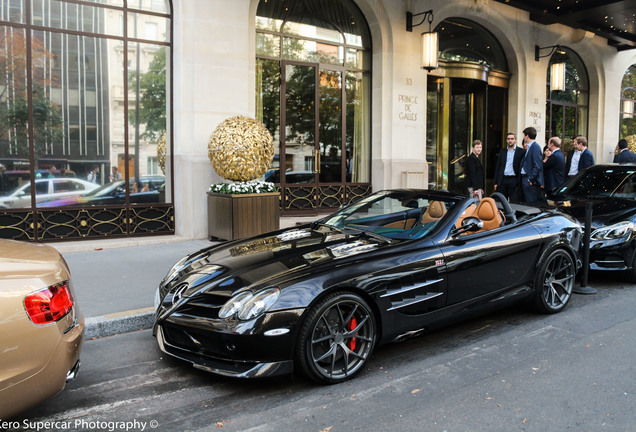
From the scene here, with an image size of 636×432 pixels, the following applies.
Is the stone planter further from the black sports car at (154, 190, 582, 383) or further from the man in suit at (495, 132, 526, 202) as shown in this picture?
the man in suit at (495, 132, 526, 202)

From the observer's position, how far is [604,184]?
8.20 meters

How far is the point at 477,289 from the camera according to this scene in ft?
15.5

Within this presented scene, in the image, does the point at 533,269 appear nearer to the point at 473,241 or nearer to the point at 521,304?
the point at 521,304

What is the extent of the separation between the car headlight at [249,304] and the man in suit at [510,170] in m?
7.96

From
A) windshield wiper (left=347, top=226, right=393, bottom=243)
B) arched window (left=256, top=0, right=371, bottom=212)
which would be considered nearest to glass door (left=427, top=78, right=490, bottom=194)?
arched window (left=256, top=0, right=371, bottom=212)

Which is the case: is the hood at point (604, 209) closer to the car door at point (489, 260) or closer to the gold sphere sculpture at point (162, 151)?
the car door at point (489, 260)

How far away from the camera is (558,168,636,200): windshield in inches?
310

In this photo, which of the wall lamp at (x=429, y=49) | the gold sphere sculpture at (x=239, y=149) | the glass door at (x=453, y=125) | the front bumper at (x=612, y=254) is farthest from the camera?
the glass door at (x=453, y=125)

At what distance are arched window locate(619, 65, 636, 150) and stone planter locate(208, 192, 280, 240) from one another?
1758 centimetres

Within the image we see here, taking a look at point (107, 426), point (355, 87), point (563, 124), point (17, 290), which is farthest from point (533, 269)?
point (563, 124)

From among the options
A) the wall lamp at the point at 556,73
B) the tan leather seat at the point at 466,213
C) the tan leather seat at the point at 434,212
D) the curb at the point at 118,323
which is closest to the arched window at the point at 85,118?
the curb at the point at 118,323

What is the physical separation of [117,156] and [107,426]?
7.12m

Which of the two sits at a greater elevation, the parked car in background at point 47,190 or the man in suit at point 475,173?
the man in suit at point 475,173

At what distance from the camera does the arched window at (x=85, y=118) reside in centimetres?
869
